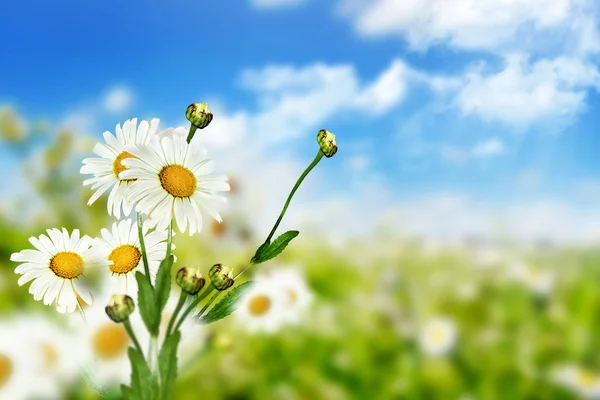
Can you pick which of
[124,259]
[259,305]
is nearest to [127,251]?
[124,259]

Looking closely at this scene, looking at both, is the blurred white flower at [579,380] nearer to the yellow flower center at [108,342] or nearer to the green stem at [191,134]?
the yellow flower center at [108,342]

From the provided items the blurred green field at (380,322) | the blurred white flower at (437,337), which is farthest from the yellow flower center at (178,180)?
the blurred white flower at (437,337)

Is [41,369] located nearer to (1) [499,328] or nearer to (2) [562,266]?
(1) [499,328]

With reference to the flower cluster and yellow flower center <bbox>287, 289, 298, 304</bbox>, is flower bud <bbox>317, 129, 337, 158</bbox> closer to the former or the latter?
the flower cluster

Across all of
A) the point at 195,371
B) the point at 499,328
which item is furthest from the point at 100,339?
the point at 499,328

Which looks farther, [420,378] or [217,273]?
[420,378]

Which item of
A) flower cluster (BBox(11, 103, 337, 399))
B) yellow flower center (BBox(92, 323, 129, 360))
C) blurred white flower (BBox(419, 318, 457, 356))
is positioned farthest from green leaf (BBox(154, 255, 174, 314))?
blurred white flower (BBox(419, 318, 457, 356))
